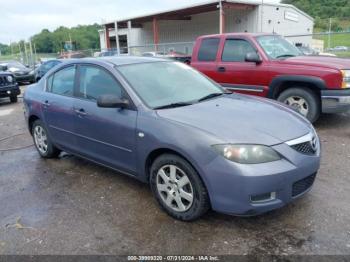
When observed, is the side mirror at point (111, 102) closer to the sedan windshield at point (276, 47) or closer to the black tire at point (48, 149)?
the black tire at point (48, 149)

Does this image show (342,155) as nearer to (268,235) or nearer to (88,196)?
(268,235)

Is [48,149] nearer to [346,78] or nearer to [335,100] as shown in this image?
[335,100]

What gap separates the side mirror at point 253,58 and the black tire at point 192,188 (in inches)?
156

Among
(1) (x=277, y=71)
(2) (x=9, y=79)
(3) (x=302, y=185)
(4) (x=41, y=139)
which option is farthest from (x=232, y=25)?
(3) (x=302, y=185)

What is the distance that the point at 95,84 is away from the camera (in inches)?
167

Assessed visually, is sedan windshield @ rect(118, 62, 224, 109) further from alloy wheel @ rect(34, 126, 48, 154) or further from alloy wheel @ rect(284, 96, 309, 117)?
alloy wheel @ rect(284, 96, 309, 117)

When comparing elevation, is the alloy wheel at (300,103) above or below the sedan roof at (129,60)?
below

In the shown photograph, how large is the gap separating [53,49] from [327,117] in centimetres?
7744

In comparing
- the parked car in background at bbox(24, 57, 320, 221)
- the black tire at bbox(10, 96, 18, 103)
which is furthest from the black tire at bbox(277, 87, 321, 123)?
the black tire at bbox(10, 96, 18, 103)

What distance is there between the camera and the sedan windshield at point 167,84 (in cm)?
375

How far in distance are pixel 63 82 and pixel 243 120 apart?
2.79 m

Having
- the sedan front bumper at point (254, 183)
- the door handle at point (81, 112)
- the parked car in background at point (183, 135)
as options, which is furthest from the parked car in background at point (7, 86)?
the sedan front bumper at point (254, 183)

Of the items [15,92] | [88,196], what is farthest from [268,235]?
[15,92]

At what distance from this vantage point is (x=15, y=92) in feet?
39.2
